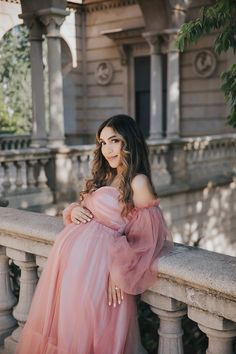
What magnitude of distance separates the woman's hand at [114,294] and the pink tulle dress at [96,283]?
0.02 metres

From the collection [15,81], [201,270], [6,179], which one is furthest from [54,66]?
[15,81]

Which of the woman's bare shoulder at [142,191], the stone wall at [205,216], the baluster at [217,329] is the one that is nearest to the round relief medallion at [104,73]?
the stone wall at [205,216]

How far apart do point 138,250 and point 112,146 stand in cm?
54

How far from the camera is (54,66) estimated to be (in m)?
8.63

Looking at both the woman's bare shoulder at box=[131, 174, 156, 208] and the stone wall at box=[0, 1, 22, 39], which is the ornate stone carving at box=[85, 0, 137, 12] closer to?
the stone wall at box=[0, 1, 22, 39]

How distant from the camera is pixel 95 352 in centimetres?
211

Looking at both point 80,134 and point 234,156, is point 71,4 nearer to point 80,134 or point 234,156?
point 80,134

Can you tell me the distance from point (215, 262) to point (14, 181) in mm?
6180

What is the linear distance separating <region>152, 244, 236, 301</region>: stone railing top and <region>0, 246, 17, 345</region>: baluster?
3.55ft

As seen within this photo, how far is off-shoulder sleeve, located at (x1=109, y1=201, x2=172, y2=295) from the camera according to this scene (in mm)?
2049

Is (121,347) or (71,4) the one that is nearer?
(121,347)

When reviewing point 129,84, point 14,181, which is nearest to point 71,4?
point 129,84

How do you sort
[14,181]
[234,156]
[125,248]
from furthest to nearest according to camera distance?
[234,156] → [14,181] → [125,248]

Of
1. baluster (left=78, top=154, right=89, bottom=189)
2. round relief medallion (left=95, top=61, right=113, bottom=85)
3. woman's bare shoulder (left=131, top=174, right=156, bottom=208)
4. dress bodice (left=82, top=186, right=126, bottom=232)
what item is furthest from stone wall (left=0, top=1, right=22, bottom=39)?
woman's bare shoulder (left=131, top=174, right=156, bottom=208)
